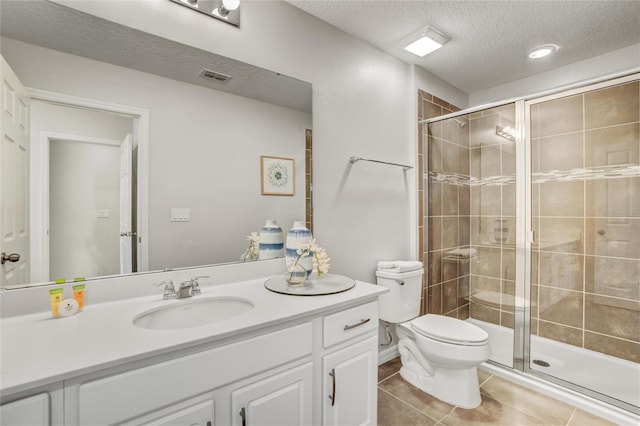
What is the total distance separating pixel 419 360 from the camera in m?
2.00

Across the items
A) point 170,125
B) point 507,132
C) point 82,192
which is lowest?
point 82,192

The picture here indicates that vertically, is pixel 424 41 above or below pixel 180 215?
above

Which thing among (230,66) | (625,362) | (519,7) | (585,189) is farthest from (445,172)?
(230,66)

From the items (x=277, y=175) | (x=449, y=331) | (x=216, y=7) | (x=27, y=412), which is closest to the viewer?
(x=27, y=412)

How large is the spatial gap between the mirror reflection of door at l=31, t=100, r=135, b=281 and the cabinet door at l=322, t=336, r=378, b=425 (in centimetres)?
94

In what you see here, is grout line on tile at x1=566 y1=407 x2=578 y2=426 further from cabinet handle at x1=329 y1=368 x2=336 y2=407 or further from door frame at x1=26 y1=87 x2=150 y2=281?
door frame at x1=26 y1=87 x2=150 y2=281

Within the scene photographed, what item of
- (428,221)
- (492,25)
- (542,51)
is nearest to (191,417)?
(428,221)

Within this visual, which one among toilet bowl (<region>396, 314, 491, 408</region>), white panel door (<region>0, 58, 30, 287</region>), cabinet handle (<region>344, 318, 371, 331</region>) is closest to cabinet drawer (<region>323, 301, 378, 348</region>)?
cabinet handle (<region>344, 318, 371, 331</region>)

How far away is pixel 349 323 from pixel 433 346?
2.83 feet

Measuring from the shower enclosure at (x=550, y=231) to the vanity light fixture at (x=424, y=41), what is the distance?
0.56 meters

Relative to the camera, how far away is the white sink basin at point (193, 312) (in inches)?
44.4

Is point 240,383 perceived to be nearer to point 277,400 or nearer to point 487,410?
point 277,400

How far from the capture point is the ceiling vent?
1.42 metres

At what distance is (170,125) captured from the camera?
133 cm
